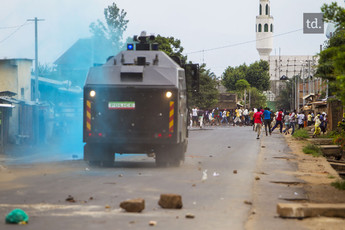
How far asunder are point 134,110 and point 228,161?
4.51 m

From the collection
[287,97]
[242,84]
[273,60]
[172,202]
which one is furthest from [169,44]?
[273,60]

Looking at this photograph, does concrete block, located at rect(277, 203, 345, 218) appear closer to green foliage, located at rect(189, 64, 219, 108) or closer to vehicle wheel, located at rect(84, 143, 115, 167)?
vehicle wheel, located at rect(84, 143, 115, 167)

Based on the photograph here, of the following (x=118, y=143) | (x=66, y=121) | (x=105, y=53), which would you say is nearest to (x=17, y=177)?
(x=118, y=143)

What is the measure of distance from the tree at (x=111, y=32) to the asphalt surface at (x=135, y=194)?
9.17 meters

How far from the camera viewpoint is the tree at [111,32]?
2601 cm

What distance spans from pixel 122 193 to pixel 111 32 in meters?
20.7

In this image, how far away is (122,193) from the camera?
10.7m

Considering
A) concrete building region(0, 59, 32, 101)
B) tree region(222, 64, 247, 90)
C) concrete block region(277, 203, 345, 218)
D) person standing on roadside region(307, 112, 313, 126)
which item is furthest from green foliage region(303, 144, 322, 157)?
tree region(222, 64, 247, 90)

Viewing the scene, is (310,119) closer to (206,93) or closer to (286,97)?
(206,93)

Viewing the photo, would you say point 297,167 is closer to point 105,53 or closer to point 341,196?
point 341,196

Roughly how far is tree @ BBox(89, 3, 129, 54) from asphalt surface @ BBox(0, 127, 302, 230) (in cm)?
917

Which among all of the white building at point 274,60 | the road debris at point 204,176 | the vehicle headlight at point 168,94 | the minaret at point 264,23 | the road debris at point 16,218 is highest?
the minaret at point 264,23

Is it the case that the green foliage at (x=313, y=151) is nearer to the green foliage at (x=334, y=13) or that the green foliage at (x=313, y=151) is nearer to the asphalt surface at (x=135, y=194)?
the asphalt surface at (x=135, y=194)

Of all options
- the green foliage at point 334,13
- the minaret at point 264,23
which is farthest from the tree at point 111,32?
the minaret at point 264,23
